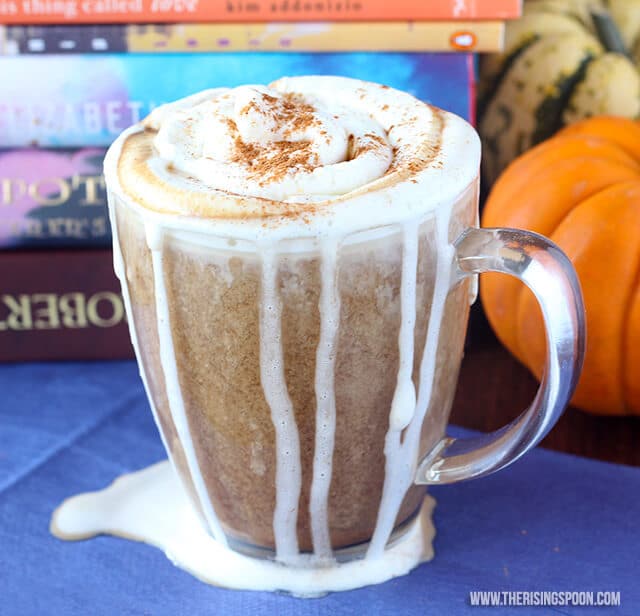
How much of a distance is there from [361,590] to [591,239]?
37 centimetres

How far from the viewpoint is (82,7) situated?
0.91 metres

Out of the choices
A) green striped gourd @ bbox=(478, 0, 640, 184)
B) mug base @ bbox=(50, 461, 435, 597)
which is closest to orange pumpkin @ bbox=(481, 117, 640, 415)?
green striped gourd @ bbox=(478, 0, 640, 184)

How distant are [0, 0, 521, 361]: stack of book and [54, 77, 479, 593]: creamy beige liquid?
238mm

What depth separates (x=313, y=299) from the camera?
572 millimetres

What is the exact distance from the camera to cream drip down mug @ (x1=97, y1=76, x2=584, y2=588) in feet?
1.86

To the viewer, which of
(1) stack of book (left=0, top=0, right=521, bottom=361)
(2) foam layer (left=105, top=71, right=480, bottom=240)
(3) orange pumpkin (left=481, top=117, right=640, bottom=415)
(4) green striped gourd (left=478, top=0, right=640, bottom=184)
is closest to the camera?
(2) foam layer (left=105, top=71, right=480, bottom=240)

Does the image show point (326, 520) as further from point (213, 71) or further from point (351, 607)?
point (213, 71)

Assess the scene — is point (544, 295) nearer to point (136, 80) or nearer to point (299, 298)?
point (299, 298)

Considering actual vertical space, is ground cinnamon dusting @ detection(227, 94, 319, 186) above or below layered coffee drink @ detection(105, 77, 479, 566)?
above

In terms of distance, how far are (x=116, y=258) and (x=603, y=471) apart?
1.45ft

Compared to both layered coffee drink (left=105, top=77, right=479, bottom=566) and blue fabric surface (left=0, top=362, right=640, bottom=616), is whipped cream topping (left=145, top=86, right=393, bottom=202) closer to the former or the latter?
→ layered coffee drink (left=105, top=77, right=479, bottom=566)

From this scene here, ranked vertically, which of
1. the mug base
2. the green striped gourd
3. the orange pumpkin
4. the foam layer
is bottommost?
the mug base

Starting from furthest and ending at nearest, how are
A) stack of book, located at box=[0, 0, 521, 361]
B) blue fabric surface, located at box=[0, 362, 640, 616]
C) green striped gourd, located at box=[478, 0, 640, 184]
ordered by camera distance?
green striped gourd, located at box=[478, 0, 640, 184], stack of book, located at box=[0, 0, 521, 361], blue fabric surface, located at box=[0, 362, 640, 616]

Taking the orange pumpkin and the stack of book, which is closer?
the orange pumpkin
